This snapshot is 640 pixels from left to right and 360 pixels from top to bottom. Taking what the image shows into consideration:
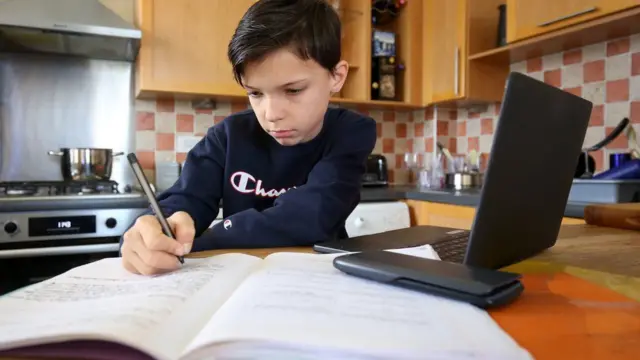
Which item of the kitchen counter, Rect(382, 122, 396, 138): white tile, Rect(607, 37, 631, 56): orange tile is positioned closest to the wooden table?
the kitchen counter

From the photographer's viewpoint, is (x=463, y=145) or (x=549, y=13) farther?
(x=463, y=145)

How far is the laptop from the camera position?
→ 44 cm

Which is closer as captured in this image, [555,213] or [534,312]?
[534,312]

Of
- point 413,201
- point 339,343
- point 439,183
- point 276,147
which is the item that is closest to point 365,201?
point 413,201

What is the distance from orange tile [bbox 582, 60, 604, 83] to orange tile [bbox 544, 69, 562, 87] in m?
0.11

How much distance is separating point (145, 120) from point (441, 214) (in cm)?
133

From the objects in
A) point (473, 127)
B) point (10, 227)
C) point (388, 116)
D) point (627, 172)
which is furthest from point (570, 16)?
point (10, 227)

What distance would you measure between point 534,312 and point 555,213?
0.30 m

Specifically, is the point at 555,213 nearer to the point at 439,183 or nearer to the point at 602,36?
the point at 602,36

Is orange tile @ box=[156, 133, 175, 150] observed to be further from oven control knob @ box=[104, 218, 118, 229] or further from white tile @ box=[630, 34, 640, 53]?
white tile @ box=[630, 34, 640, 53]

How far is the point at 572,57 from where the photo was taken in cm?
201

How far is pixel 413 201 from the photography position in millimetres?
2078

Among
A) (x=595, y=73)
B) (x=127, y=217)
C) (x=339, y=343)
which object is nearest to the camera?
(x=339, y=343)

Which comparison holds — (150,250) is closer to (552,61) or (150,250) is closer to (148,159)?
(148,159)
